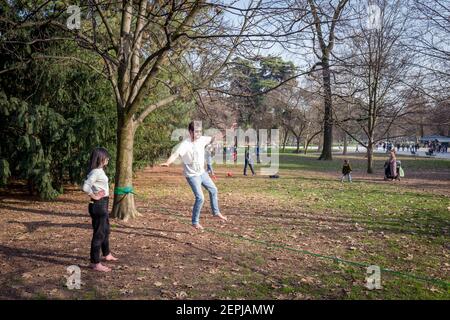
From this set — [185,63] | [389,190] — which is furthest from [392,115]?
[185,63]

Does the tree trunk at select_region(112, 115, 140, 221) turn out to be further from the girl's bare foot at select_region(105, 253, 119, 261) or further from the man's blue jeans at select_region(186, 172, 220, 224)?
the girl's bare foot at select_region(105, 253, 119, 261)

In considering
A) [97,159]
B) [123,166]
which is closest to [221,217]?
[123,166]

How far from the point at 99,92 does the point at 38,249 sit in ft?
21.8

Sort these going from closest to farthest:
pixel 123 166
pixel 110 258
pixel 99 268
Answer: pixel 99 268 → pixel 110 258 → pixel 123 166

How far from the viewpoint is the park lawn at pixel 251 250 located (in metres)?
4.50

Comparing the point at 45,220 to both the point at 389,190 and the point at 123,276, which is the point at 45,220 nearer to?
the point at 123,276

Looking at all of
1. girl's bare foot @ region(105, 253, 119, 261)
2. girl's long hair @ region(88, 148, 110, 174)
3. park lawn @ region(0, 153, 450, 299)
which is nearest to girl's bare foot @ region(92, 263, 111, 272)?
park lawn @ region(0, 153, 450, 299)

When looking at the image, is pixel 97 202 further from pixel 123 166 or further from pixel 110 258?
pixel 123 166

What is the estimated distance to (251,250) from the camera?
20.0ft

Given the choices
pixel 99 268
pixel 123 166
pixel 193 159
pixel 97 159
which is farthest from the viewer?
pixel 123 166

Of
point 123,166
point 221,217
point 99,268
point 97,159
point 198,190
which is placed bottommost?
point 99,268

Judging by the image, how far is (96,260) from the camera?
16.5 ft

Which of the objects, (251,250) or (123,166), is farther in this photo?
(123,166)
